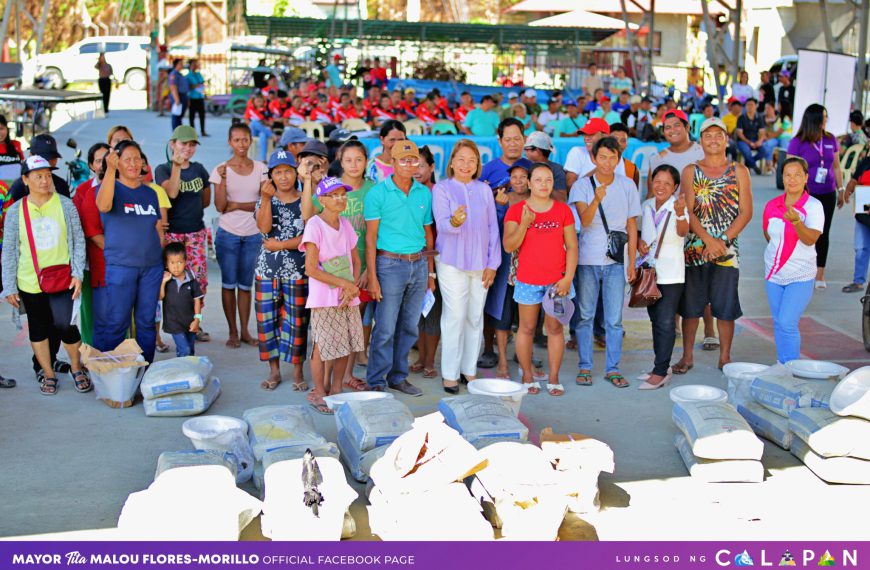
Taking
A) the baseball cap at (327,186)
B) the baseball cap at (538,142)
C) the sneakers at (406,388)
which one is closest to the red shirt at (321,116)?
the baseball cap at (538,142)

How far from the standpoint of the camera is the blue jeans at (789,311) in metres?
7.54

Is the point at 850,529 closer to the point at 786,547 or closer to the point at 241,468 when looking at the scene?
the point at 786,547

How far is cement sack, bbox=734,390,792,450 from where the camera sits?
6.47 metres

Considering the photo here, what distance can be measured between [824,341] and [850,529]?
Answer: 400cm

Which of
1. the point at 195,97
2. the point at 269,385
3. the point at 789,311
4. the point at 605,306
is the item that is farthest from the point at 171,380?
the point at 195,97

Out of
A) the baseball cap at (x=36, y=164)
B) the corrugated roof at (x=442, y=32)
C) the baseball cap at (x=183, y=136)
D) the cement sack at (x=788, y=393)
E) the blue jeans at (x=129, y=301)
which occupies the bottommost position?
the cement sack at (x=788, y=393)

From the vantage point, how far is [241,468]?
19.3ft

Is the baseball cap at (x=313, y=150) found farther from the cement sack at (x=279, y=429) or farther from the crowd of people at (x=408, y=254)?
the cement sack at (x=279, y=429)

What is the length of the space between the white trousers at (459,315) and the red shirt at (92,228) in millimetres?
2388

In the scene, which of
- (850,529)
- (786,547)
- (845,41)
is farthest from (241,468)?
(845,41)

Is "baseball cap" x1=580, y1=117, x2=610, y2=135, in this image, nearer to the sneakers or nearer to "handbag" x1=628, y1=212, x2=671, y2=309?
"handbag" x1=628, y1=212, x2=671, y2=309

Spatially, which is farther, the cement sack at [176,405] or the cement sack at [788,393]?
the cement sack at [176,405]

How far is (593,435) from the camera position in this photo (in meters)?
6.77

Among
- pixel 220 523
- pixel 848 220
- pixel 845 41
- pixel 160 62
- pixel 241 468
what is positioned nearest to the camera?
pixel 220 523
